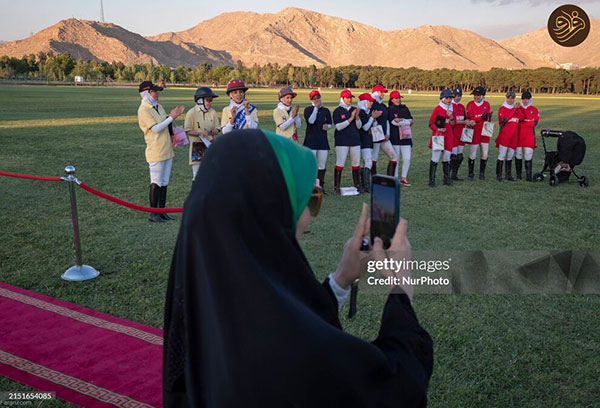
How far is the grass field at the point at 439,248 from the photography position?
13.0 feet

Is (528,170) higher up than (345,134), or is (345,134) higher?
→ (345,134)

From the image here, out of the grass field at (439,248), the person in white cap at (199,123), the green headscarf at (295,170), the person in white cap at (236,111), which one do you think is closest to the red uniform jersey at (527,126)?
the grass field at (439,248)

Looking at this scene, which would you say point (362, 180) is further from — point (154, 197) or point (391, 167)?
point (154, 197)

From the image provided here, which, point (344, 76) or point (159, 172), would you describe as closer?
point (159, 172)

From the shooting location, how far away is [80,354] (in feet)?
13.3

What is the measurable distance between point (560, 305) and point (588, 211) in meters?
4.80

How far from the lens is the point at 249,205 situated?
3.95 ft

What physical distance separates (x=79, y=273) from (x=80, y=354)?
1.95 metres

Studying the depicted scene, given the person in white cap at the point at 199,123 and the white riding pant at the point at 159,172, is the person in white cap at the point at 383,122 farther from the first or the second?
the white riding pant at the point at 159,172

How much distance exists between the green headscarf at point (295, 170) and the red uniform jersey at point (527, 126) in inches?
473

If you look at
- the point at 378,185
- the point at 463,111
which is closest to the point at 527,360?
the point at 378,185

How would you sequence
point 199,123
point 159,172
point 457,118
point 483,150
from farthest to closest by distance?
1. point 483,150
2. point 457,118
3. point 199,123
4. point 159,172

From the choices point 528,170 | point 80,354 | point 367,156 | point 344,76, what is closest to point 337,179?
point 367,156

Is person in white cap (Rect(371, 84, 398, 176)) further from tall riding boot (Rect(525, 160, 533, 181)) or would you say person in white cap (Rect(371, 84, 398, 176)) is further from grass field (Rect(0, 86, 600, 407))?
tall riding boot (Rect(525, 160, 533, 181))
